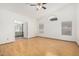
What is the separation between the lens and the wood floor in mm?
1591

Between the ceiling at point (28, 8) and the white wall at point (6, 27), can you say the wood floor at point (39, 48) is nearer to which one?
the white wall at point (6, 27)

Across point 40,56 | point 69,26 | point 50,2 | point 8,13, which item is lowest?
point 40,56

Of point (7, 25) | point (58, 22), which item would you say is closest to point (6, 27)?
point (7, 25)

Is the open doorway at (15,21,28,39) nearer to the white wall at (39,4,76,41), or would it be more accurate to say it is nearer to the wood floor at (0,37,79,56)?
the wood floor at (0,37,79,56)

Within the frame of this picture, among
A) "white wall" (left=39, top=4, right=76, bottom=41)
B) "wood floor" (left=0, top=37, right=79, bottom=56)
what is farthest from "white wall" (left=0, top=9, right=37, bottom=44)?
"white wall" (left=39, top=4, right=76, bottom=41)

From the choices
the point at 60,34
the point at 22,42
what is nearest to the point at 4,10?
the point at 22,42

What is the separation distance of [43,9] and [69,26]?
22.9 inches

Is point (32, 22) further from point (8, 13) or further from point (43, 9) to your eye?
point (8, 13)

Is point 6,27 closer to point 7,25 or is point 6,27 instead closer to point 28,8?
point 7,25

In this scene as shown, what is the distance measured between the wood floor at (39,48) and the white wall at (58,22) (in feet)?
0.36

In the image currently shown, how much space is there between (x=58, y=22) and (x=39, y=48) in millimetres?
615

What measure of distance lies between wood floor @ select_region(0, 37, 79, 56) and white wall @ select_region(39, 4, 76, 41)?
0.11m

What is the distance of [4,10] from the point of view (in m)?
1.59

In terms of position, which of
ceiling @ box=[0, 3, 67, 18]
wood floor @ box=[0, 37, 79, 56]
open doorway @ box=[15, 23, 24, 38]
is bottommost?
wood floor @ box=[0, 37, 79, 56]
